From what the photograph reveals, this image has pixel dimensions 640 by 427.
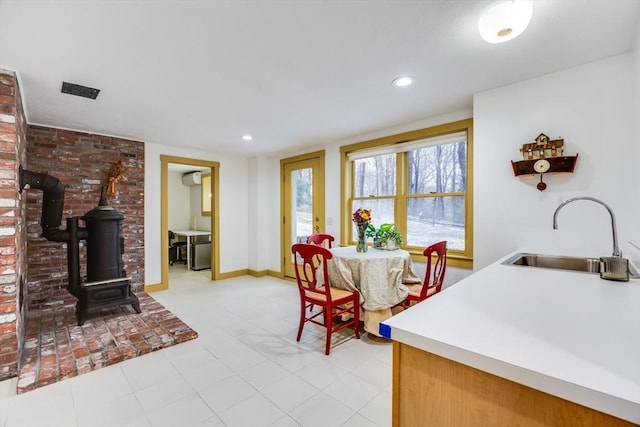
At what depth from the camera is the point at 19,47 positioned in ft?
6.27

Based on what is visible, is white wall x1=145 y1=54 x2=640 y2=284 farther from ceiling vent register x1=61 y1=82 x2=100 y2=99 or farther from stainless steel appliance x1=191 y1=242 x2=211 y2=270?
stainless steel appliance x1=191 y1=242 x2=211 y2=270

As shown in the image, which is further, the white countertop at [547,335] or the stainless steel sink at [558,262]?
the stainless steel sink at [558,262]

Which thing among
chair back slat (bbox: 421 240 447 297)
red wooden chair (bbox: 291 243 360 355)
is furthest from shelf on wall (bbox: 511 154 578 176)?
red wooden chair (bbox: 291 243 360 355)

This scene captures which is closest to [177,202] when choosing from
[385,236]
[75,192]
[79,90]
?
[75,192]

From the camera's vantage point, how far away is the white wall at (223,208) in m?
4.40

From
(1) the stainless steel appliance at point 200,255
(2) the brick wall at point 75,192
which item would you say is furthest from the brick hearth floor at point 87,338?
(1) the stainless steel appliance at point 200,255

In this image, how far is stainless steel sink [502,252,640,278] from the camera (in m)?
1.91

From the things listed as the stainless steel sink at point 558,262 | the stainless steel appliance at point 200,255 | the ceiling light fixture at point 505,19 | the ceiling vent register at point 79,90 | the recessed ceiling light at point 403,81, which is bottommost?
the stainless steel appliance at point 200,255

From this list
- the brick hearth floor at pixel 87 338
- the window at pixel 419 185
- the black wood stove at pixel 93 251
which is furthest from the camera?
the window at pixel 419 185

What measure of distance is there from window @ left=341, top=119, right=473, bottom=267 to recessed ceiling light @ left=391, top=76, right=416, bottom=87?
1.00m

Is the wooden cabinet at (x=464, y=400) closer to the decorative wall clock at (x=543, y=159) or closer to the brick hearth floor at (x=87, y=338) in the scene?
the decorative wall clock at (x=543, y=159)

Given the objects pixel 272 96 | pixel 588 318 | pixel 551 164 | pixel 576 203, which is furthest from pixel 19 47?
pixel 576 203

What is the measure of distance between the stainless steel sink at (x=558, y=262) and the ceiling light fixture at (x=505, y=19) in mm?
1334

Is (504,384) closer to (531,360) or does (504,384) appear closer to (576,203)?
(531,360)
